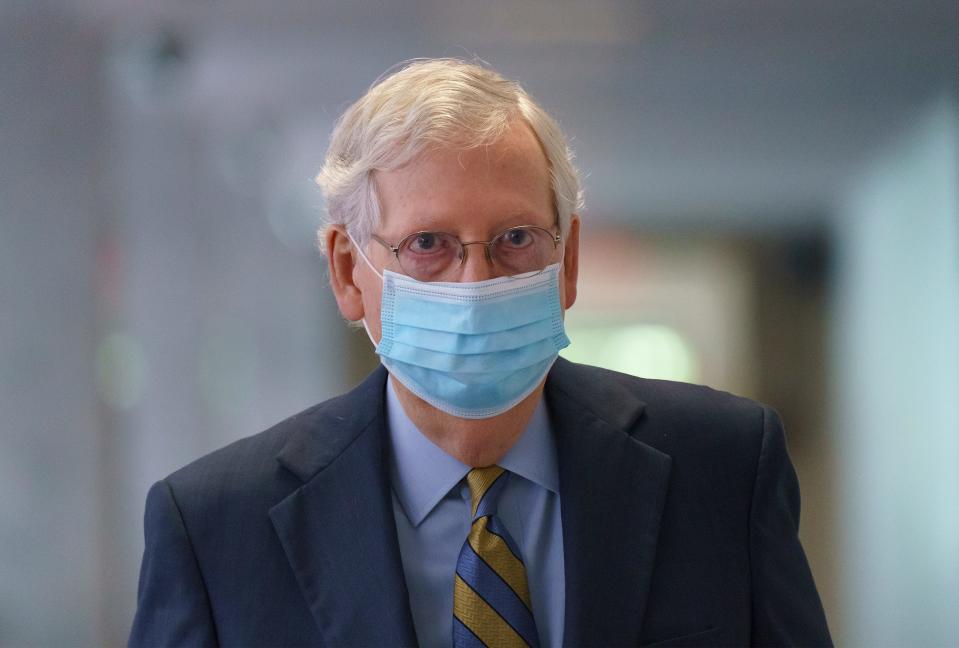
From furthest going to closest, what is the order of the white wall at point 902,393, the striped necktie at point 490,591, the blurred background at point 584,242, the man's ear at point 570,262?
the white wall at point 902,393 → the blurred background at point 584,242 → the man's ear at point 570,262 → the striped necktie at point 490,591

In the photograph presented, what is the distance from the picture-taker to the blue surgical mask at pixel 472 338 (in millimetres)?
1542

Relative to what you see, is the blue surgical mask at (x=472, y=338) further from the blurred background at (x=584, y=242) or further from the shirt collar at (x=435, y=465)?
the blurred background at (x=584, y=242)

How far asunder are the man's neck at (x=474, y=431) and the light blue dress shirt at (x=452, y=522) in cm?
1

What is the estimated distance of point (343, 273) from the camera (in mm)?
1718

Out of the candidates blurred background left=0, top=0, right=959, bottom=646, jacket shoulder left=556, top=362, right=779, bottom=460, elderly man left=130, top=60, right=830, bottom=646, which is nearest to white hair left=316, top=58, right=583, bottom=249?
elderly man left=130, top=60, right=830, bottom=646

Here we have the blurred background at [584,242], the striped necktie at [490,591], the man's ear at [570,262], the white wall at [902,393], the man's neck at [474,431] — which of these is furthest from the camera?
the white wall at [902,393]

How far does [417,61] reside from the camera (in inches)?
70.4

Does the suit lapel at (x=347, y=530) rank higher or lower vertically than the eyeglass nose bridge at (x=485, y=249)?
lower

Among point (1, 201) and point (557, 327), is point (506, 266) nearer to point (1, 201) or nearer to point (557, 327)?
point (557, 327)

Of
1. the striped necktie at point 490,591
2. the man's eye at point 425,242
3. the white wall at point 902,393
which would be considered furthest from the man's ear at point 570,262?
the white wall at point 902,393

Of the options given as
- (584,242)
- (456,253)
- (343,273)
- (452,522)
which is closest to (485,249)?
(456,253)

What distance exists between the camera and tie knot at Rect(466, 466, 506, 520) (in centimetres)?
157

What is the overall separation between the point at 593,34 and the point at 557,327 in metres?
3.14

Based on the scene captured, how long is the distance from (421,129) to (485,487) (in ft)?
1.76
